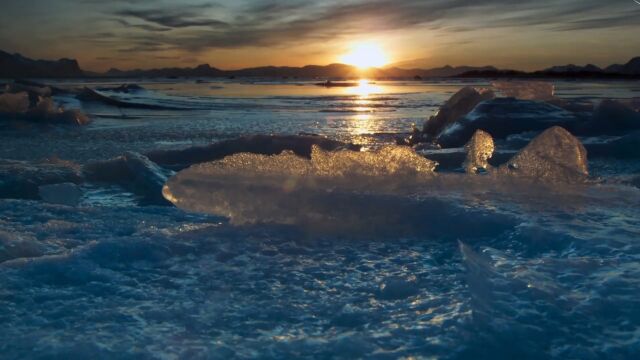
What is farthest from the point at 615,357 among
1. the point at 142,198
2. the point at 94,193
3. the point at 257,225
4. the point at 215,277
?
the point at 94,193

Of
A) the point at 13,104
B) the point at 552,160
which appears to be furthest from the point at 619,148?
the point at 13,104

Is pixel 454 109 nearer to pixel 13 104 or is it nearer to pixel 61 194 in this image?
pixel 61 194

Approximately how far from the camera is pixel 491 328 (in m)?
2.22

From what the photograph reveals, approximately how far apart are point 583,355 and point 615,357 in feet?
0.35

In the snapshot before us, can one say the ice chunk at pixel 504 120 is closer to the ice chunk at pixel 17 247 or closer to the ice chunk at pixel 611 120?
the ice chunk at pixel 611 120

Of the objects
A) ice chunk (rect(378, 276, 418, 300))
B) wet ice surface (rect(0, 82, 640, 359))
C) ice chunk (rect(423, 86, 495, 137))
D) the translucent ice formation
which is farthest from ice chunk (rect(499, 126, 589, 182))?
the translucent ice formation

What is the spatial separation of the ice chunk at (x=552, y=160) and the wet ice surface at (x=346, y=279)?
1.12 feet

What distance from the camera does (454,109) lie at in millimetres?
12891

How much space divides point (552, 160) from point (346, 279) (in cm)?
299

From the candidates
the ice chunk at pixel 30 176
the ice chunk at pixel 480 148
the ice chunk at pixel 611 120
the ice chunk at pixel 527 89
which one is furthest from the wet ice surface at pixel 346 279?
the ice chunk at pixel 527 89

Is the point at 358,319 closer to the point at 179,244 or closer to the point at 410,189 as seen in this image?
the point at 179,244

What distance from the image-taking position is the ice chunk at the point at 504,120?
10562 millimetres

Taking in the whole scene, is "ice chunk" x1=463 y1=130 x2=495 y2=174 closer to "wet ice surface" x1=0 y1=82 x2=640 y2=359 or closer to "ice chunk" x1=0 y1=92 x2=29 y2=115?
"wet ice surface" x1=0 y1=82 x2=640 y2=359

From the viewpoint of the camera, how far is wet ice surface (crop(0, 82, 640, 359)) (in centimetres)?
215
